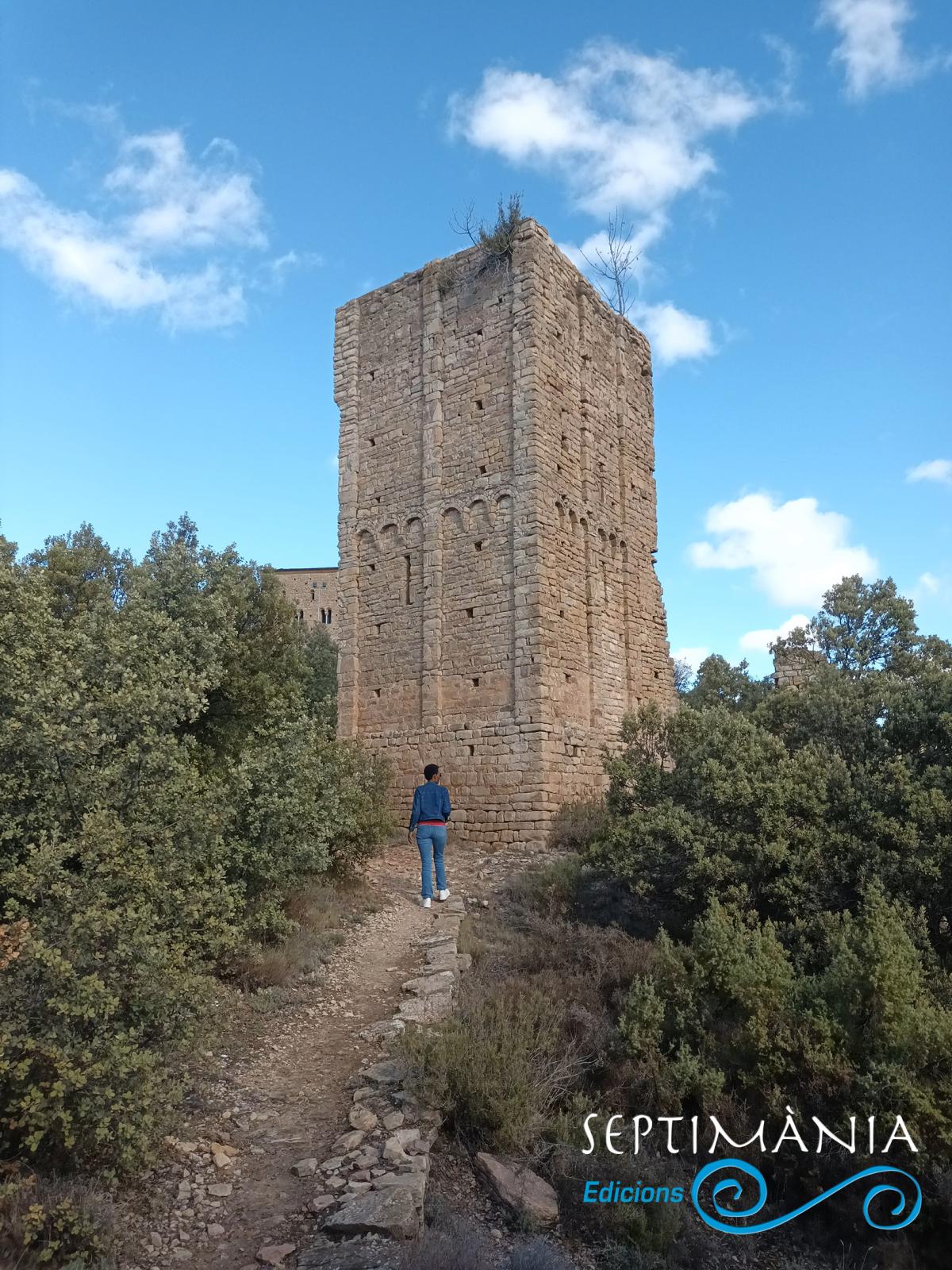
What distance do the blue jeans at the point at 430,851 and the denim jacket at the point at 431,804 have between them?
0.09 metres

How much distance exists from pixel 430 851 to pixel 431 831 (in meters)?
0.25

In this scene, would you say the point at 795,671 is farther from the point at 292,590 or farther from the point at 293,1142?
the point at 292,590

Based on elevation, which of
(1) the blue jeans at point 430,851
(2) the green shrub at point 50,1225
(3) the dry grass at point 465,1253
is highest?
(1) the blue jeans at point 430,851

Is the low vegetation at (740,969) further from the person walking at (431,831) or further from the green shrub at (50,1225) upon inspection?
the green shrub at (50,1225)

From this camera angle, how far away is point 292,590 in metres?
52.8

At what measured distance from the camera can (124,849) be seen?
5.69m

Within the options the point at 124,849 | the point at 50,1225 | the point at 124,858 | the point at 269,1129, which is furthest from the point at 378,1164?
the point at 124,849

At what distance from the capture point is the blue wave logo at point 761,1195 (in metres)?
4.89

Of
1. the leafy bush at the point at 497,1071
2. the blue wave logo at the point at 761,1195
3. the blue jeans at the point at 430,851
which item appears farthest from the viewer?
the blue jeans at the point at 430,851

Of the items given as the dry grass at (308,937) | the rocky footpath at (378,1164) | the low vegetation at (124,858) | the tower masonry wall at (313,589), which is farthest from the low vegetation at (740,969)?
the tower masonry wall at (313,589)

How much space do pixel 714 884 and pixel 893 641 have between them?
56.7 ft

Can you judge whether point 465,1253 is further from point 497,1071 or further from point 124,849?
point 124,849

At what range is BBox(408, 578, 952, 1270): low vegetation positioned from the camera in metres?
5.14

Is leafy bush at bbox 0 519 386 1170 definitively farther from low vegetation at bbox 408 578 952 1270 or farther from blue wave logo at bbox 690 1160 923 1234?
blue wave logo at bbox 690 1160 923 1234
